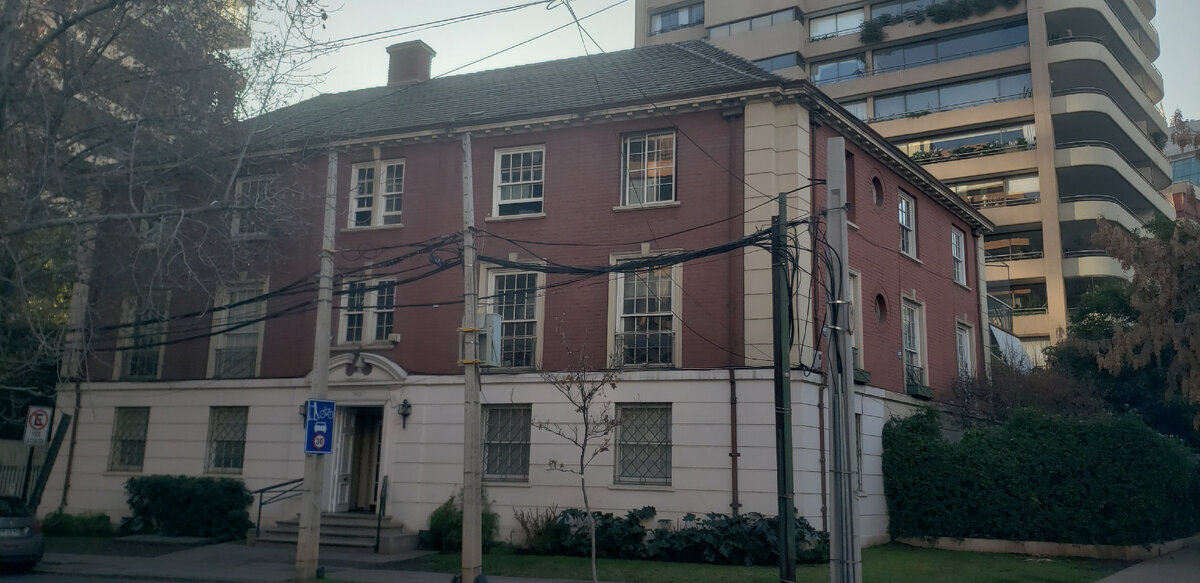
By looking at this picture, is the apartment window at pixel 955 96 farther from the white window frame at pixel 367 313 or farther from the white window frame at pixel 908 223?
the white window frame at pixel 367 313

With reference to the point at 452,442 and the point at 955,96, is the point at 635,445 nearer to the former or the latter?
the point at 452,442

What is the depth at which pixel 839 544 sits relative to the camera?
11.9 m

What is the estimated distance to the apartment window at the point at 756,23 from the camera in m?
52.0

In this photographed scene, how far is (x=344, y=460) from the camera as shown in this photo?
21.0 m

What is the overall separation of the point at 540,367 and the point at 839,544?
350 inches

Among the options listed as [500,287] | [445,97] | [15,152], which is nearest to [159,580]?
[15,152]

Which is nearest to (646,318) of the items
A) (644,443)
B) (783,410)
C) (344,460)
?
(644,443)

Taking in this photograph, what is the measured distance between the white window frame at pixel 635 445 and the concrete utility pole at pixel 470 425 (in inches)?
186

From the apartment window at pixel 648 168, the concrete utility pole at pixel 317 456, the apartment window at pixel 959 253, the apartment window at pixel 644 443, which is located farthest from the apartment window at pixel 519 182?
the apartment window at pixel 959 253

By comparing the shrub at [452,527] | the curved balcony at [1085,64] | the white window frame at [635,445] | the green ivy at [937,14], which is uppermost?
the green ivy at [937,14]

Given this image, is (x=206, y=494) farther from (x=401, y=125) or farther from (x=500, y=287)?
(x=401, y=125)

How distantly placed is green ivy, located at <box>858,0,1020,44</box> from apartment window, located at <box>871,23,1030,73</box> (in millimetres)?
936

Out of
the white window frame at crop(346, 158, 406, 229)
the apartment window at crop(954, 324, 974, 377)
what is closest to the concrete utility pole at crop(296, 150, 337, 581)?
the white window frame at crop(346, 158, 406, 229)

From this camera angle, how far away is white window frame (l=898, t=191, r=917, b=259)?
23.7 m
